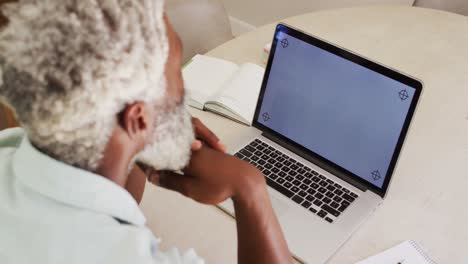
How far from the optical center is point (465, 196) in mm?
1088

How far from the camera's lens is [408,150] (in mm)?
1200

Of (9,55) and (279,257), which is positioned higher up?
(9,55)

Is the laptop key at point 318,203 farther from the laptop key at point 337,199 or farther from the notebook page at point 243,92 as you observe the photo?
the notebook page at point 243,92

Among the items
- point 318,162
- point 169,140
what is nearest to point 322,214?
point 318,162

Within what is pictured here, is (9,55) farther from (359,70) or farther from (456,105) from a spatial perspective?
(456,105)

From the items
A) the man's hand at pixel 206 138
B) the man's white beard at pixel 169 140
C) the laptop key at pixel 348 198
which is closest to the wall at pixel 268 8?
the laptop key at pixel 348 198

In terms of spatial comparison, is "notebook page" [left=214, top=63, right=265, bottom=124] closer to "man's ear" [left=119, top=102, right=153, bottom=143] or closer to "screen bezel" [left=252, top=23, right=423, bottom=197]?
"screen bezel" [left=252, top=23, right=423, bottom=197]

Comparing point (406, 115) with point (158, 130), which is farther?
point (406, 115)

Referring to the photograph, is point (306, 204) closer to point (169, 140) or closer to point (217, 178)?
point (217, 178)

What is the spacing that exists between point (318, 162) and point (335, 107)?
5.1 inches

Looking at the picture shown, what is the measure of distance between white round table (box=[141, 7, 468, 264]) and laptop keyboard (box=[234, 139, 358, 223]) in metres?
0.07

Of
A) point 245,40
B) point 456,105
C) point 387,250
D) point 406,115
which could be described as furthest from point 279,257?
point 245,40

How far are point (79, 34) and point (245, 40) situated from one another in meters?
1.07

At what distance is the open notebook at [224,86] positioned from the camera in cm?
126
